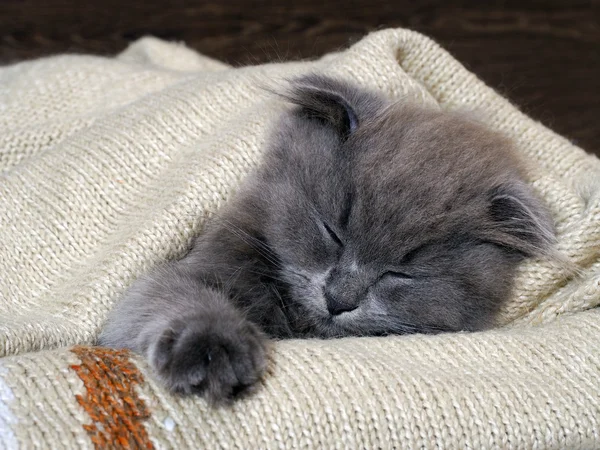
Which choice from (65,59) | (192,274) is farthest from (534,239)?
(65,59)

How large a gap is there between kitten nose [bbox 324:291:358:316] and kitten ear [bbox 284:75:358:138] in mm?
387

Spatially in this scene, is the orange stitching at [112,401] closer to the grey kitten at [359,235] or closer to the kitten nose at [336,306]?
the grey kitten at [359,235]

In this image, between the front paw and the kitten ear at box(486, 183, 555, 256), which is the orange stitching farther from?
the kitten ear at box(486, 183, 555, 256)

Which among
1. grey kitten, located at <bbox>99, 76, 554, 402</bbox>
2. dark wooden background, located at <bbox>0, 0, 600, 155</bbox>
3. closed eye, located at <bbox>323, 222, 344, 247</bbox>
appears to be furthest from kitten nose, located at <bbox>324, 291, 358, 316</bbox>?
dark wooden background, located at <bbox>0, 0, 600, 155</bbox>

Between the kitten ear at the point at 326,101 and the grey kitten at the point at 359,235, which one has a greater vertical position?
the kitten ear at the point at 326,101

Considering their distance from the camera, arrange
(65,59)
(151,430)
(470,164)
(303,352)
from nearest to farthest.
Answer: (151,430), (303,352), (470,164), (65,59)

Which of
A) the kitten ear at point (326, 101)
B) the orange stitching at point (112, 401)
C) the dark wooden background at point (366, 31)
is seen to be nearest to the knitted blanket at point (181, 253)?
the orange stitching at point (112, 401)

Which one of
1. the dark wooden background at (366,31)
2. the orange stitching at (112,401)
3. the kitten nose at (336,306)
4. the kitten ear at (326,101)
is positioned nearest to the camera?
the orange stitching at (112,401)

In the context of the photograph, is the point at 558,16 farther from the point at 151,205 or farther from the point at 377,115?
Answer: the point at 151,205

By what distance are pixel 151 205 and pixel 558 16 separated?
7.89 feet

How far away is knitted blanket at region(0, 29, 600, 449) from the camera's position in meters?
1.15

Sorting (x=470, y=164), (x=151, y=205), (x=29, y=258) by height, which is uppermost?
(x=470, y=164)

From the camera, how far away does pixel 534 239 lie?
1557mm

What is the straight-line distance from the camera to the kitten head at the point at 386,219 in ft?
4.77
